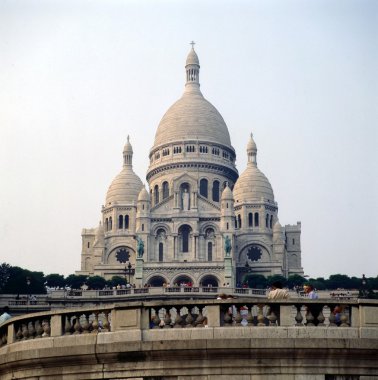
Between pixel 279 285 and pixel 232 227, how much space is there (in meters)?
103

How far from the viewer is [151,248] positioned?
11912 cm

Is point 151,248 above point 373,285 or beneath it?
above

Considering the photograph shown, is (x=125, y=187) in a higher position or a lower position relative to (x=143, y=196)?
higher

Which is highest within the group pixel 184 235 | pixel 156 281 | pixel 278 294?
pixel 184 235

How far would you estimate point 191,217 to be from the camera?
12088 cm

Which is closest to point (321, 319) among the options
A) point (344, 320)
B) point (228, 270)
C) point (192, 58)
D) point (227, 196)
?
point (344, 320)

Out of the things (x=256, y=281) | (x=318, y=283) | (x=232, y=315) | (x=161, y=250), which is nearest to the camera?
(x=232, y=315)

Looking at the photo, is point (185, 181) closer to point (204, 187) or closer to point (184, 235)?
point (204, 187)

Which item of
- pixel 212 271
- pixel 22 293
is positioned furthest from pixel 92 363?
pixel 212 271

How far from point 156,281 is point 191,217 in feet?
35.4

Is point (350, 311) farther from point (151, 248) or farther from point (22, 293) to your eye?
point (151, 248)

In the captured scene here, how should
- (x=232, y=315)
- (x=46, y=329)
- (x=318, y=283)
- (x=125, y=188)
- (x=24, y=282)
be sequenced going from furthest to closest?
(x=125, y=188) → (x=318, y=283) → (x=24, y=282) → (x=46, y=329) → (x=232, y=315)

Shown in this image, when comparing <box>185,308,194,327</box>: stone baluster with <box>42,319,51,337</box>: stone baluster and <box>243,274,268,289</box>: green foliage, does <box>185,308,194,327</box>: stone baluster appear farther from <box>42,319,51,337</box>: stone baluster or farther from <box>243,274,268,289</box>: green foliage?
<box>243,274,268,289</box>: green foliage

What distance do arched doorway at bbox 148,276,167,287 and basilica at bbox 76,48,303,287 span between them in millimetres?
98
